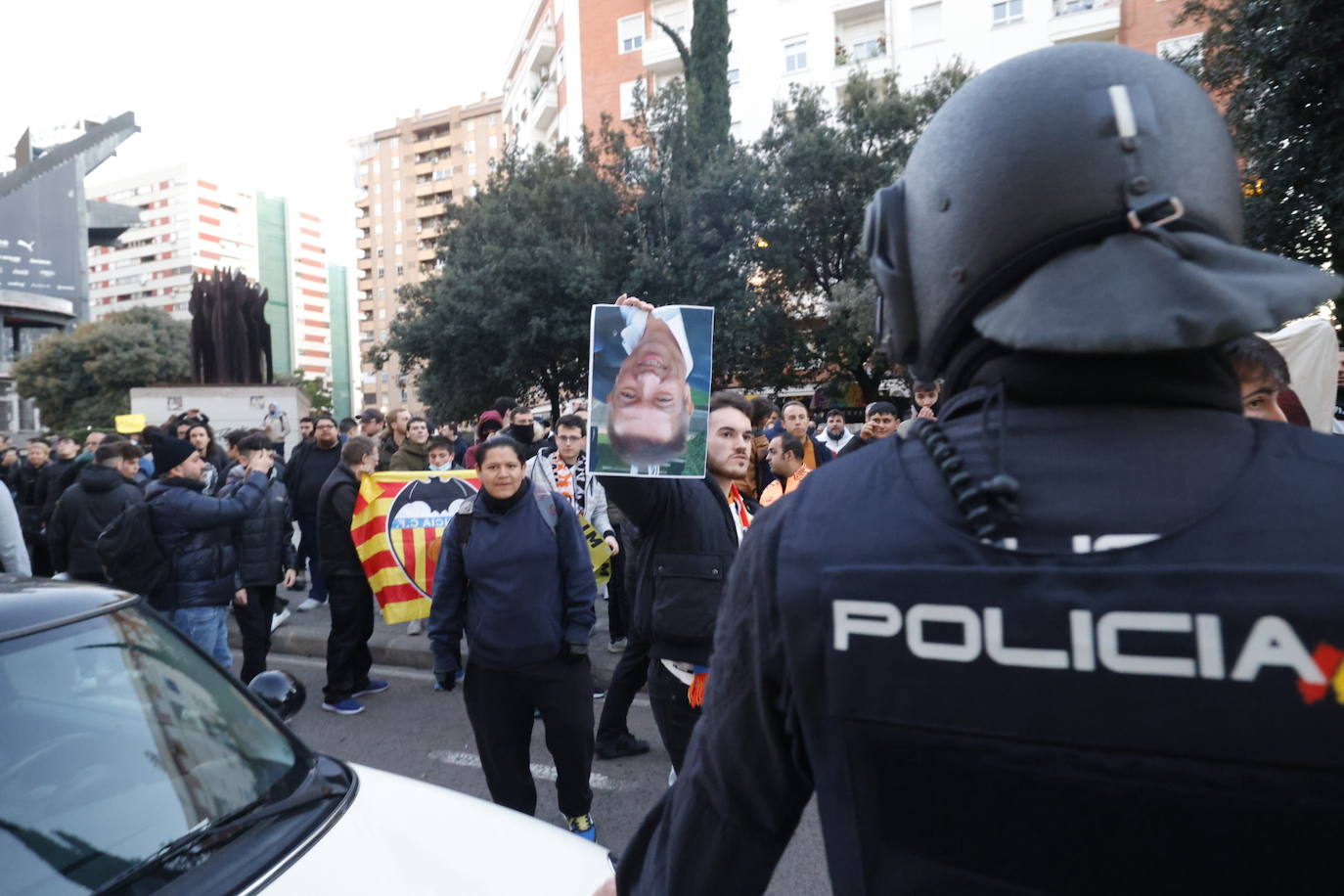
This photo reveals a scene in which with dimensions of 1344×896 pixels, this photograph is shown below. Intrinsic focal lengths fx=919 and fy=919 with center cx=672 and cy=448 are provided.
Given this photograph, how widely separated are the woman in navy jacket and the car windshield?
4.35ft

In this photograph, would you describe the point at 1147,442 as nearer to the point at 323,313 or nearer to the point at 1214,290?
the point at 1214,290

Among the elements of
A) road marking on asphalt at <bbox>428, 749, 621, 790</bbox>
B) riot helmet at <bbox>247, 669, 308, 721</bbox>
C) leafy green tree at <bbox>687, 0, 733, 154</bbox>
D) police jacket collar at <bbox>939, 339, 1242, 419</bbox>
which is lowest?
road marking on asphalt at <bbox>428, 749, 621, 790</bbox>

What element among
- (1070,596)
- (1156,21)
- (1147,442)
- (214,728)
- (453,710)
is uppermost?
(1156,21)

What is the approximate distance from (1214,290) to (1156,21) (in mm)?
33301

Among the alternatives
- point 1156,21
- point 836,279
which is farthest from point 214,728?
point 1156,21

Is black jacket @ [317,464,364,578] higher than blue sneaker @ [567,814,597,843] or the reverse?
higher

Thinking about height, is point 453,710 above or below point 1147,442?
below

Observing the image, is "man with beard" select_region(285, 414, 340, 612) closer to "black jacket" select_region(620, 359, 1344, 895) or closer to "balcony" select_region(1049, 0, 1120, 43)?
"black jacket" select_region(620, 359, 1344, 895)

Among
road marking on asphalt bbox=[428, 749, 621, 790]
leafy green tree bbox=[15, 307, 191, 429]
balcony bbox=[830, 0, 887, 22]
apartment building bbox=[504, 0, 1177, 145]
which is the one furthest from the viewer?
leafy green tree bbox=[15, 307, 191, 429]

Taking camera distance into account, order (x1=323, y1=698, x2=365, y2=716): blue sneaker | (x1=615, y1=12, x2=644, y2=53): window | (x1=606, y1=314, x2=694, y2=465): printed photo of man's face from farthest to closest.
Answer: (x1=615, y1=12, x2=644, y2=53): window
(x1=323, y1=698, x2=365, y2=716): blue sneaker
(x1=606, y1=314, x2=694, y2=465): printed photo of man's face

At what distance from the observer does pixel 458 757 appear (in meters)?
5.02

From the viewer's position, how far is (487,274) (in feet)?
67.2

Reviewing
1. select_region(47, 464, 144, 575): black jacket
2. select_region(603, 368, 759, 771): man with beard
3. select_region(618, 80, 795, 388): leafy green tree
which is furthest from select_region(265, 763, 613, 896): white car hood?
select_region(618, 80, 795, 388): leafy green tree

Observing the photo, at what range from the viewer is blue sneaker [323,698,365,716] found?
5802 millimetres
